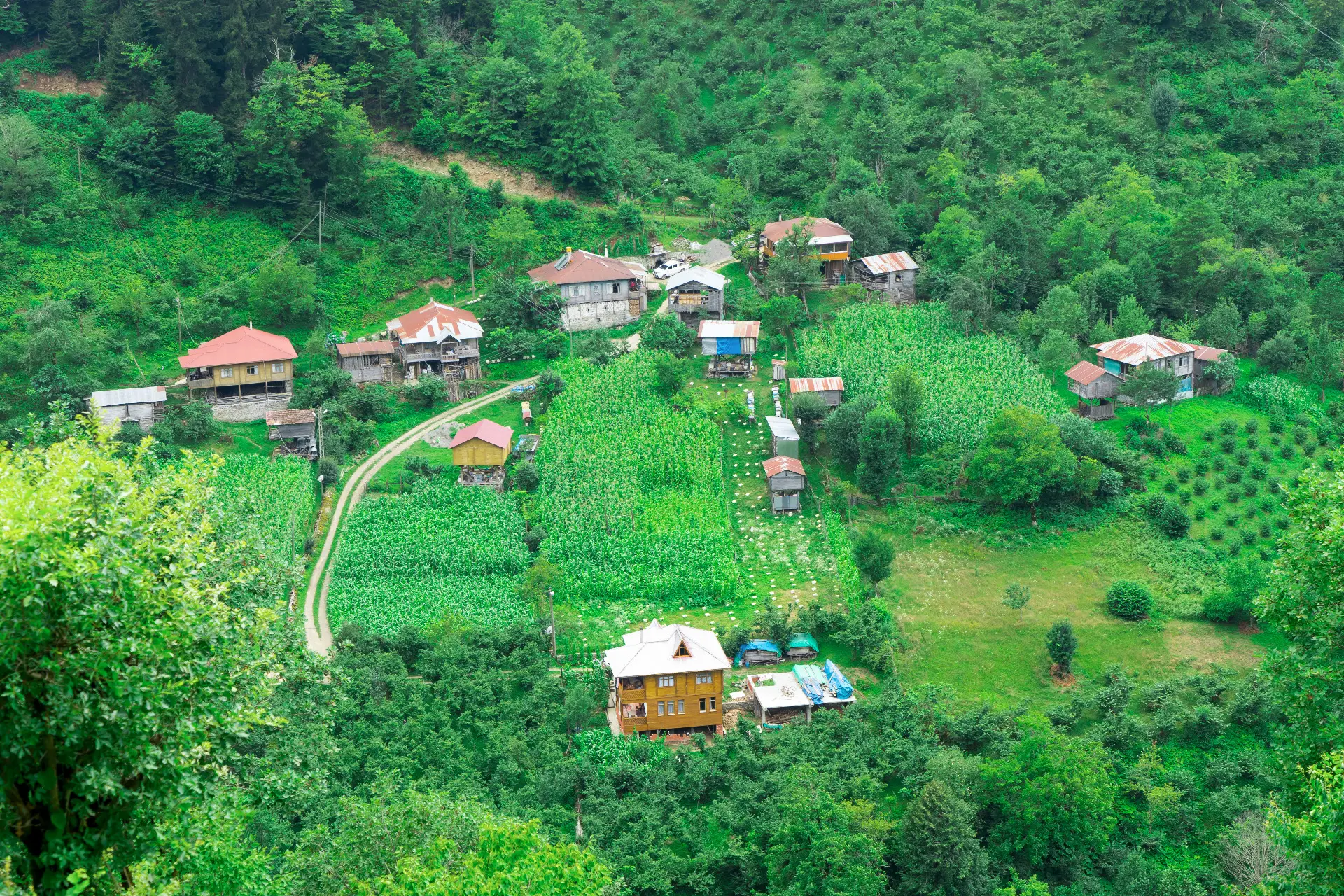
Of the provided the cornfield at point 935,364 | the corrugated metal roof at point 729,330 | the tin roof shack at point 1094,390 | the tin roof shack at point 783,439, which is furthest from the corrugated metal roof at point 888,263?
the tin roof shack at point 783,439

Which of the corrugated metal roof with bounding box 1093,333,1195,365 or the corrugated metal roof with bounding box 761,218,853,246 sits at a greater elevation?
the corrugated metal roof with bounding box 761,218,853,246

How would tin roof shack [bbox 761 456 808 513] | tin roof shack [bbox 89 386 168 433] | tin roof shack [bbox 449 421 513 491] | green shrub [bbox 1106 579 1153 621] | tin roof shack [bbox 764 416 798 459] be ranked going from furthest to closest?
tin roof shack [bbox 89 386 168 433], tin roof shack [bbox 764 416 798 459], tin roof shack [bbox 449 421 513 491], tin roof shack [bbox 761 456 808 513], green shrub [bbox 1106 579 1153 621]

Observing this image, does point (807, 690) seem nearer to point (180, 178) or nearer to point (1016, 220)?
point (1016, 220)

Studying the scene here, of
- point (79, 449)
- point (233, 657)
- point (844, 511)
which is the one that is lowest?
point (844, 511)

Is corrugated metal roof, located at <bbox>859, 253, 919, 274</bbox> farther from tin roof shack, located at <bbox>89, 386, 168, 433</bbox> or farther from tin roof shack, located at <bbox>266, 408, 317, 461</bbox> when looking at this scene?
tin roof shack, located at <bbox>89, 386, 168, 433</bbox>

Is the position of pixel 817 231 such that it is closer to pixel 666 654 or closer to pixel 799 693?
pixel 799 693

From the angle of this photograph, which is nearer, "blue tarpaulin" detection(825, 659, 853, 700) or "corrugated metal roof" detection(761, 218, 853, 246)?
"blue tarpaulin" detection(825, 659, 853, 700)

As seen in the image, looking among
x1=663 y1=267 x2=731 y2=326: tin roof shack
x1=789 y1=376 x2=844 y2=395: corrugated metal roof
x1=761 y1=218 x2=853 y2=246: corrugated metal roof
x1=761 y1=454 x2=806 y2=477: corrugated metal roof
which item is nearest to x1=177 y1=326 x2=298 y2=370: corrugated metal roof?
x1=663 y1=267 x2=731 y2=326: tin roof shack

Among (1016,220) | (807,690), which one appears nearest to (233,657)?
(807,690)

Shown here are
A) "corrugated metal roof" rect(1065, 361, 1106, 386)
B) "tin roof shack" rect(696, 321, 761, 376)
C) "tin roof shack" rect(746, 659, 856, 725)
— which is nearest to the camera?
"tin roof shack" rect(746, 659, 856, 725)
